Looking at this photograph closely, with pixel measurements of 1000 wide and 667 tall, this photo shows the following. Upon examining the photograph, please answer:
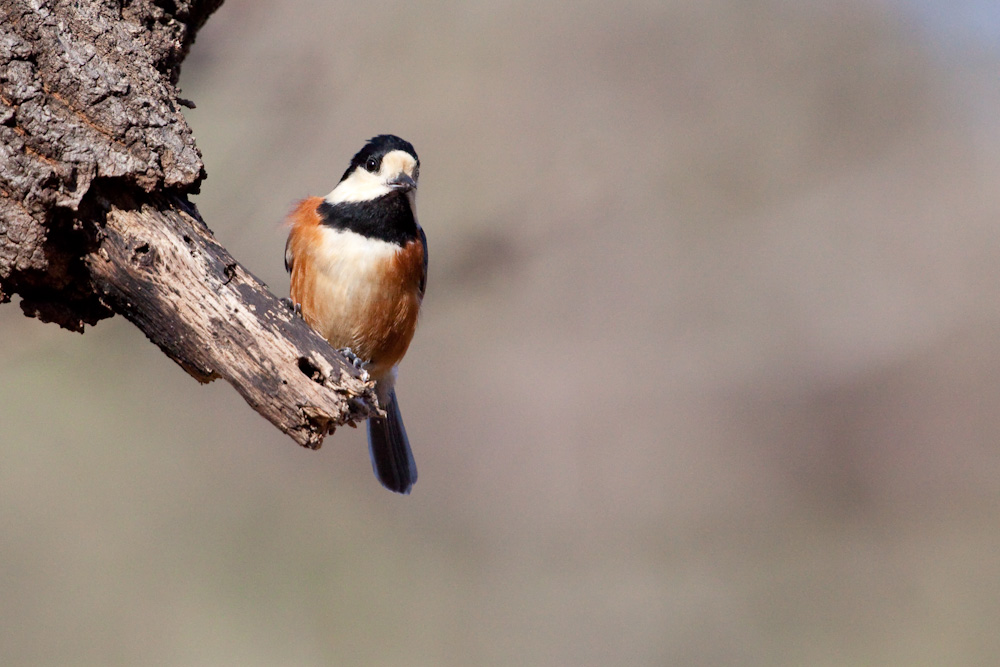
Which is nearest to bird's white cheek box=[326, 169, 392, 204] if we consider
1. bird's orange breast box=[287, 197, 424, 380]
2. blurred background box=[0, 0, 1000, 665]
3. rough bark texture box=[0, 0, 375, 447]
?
bird's orange breast box=[287, 197, 424, 380]

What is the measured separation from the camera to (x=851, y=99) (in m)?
7.74

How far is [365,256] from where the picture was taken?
3781 millimetres

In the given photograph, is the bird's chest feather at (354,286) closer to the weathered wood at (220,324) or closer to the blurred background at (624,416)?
the weathered wood at (220,324)

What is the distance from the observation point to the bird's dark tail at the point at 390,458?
4.75m

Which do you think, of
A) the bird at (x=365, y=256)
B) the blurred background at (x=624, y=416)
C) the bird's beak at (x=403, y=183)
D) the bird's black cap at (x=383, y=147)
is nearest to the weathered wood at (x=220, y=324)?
the bird at (x=365, y=256)

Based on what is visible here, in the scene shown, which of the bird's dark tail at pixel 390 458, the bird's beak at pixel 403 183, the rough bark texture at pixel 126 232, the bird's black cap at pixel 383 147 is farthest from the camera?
the bird's dark tail at pixel 390 458

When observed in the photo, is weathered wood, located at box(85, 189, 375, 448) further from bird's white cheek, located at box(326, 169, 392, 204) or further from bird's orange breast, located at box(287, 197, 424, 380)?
bird's white cheek, located at box(326, 169, 392, 204)

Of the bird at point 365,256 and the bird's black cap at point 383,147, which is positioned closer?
the bird at point 365,256

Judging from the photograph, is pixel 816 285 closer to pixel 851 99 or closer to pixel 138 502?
pixel 851 99

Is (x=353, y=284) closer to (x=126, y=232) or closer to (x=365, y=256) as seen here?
(x=365, y=256)

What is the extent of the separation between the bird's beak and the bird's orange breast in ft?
0.82

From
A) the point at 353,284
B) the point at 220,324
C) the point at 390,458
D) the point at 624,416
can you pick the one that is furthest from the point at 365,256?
the point at 624,416

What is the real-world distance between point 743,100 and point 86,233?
6.28m

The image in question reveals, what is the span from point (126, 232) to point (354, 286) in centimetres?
127
